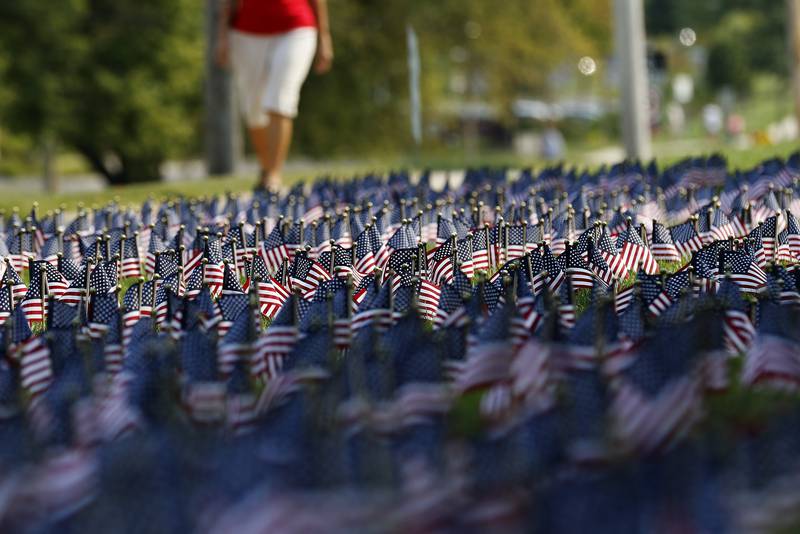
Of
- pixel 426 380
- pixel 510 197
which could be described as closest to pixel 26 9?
pixel 510 197

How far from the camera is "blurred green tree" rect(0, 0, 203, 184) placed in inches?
1533

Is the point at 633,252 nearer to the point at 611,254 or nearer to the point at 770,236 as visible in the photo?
the point at 611,254

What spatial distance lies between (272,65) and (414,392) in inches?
376

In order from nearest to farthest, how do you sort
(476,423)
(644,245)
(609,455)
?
(609,455)
(476,423)
(644,245)

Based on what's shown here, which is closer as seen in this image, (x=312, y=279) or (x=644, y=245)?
(x=312, y=279)

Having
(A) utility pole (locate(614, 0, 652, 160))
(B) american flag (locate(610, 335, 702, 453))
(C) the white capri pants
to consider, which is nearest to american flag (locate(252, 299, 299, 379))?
(B) american flag (locate(610, 335, 702, 453))

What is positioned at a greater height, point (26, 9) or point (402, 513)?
point (26, 9)

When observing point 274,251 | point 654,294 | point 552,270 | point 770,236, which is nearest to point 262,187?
point 274,251

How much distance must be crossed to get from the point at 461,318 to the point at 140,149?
1370 inches

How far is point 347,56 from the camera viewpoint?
4284cm

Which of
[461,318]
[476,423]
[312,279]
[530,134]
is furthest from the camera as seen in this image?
[530,134]

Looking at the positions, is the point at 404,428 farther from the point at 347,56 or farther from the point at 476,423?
the point at 347,56

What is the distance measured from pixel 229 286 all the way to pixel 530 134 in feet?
190

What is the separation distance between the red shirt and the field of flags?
17.4 ft
